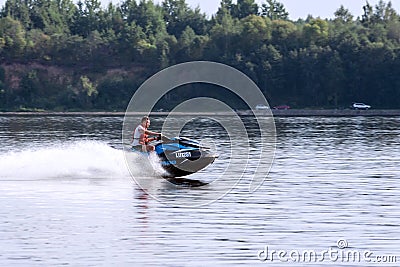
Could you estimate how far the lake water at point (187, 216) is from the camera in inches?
754

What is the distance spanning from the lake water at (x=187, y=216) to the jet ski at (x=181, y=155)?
0.77 meters

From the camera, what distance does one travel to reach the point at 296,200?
26.4 metres

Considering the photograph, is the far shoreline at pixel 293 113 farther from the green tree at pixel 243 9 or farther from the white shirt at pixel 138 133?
the white shirt at pixel 138 133

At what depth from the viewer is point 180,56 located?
144 meters

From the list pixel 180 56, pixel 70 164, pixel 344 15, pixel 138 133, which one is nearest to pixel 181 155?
pixel 138 133

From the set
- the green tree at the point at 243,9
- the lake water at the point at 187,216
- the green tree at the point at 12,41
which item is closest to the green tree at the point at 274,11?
the green tree at the point at 243,9

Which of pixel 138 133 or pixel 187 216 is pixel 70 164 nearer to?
pixel 138 133

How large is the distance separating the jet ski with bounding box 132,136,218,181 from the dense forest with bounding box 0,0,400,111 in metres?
95.7

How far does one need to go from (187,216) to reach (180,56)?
12167 centimetres

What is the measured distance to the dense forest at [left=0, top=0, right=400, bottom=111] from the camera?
427ft

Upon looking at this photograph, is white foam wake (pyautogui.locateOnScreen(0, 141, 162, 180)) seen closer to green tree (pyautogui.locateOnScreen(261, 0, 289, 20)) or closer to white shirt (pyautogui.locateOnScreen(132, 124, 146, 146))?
white shirt (pyautogui.locateOnScreen(132, 124, 146, 146))

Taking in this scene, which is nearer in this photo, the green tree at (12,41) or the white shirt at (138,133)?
the white shirt at (138,133)

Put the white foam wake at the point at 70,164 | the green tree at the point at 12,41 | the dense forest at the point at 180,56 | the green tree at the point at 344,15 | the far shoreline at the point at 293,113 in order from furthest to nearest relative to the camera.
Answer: the green tree at the point at 344,15
the green tree at the point at 12,41
the dense forest at the point at 180,56
the far shoreline at the point at 293,113
the white foam wake at the point at 70,164

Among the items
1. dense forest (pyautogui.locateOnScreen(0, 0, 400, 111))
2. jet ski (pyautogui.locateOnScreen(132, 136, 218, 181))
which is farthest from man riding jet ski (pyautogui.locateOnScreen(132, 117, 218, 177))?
dense forest (pyautogui.locateOnScreen(0, 0, 400, 111))
